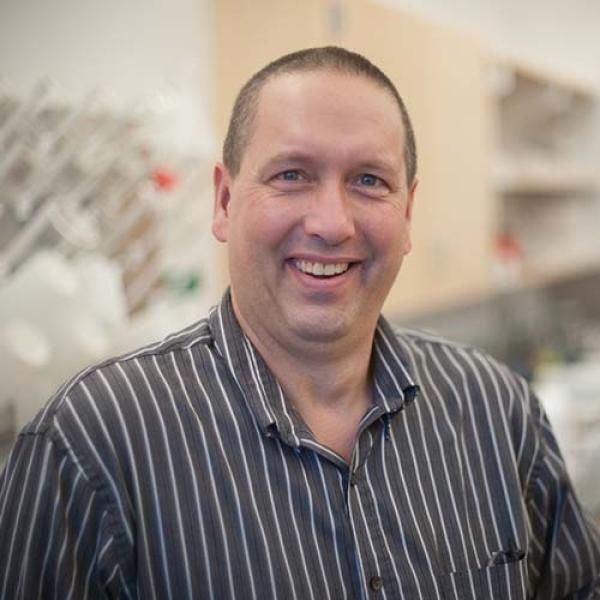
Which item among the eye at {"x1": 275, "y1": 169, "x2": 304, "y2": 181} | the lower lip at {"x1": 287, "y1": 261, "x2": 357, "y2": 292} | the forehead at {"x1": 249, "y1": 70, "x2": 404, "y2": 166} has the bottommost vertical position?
the lower lip at {"x1": 287, "y1": 261, "x2": 357, "y2": 292}

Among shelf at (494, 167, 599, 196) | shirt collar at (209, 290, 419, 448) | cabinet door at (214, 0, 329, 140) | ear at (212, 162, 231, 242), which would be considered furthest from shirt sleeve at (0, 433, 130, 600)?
shelf at (494, 167, 599, 196)

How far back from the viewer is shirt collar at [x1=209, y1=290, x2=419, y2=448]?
90 centimetres

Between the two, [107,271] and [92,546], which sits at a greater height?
[107,271]

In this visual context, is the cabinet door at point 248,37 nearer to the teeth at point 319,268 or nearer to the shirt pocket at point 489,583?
the teeth at point 319,268

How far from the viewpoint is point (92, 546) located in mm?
817

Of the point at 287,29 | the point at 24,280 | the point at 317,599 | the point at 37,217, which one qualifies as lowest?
the point at 317,599

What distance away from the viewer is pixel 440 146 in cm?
239

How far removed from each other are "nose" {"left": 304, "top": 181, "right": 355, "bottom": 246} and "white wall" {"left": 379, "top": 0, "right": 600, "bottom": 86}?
2.88m

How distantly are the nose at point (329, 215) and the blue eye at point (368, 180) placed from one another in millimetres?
25

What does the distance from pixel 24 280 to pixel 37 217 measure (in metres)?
0.14

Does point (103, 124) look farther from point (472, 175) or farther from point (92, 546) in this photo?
point (472, 175)

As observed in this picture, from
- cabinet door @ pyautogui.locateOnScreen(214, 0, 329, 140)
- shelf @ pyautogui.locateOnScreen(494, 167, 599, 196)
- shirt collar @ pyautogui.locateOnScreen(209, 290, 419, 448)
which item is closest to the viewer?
shirt collar @ pyautogui.locateOnScreen(209, 290, 419, 448)

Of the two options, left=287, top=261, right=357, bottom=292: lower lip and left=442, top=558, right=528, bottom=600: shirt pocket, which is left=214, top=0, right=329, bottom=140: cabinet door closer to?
left=287, top=261, right=357, bottom=292: lower lip

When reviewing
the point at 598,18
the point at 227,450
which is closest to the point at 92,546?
the point at 227,450
